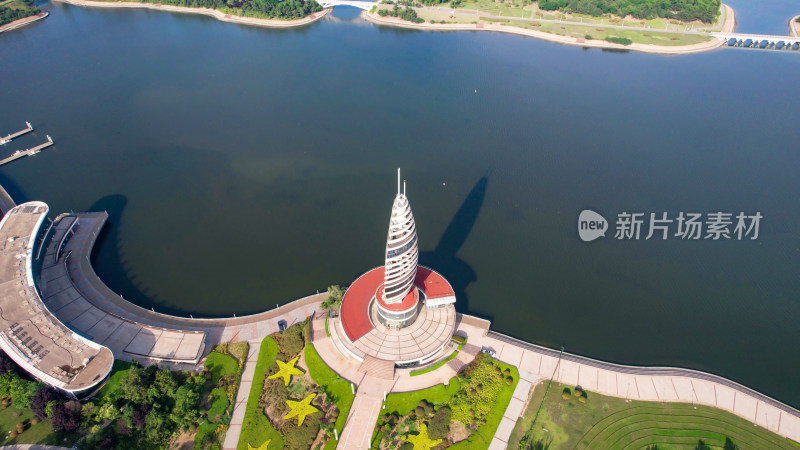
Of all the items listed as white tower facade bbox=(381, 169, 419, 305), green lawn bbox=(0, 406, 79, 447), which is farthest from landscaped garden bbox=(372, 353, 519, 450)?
green lawn bbox=(0, 406, 79, 447)

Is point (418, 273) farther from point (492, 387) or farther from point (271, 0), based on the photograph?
point (271, 0)

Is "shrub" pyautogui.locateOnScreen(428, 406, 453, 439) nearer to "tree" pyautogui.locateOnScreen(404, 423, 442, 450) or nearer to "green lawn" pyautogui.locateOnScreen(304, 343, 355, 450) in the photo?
"tree" pyautogui.locateOnScreen(404, 423, 442, 450)

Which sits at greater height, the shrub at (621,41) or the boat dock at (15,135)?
the shrub at (621,41)

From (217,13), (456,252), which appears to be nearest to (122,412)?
(456,252)

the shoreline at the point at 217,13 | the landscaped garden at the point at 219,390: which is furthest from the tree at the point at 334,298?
the shoreline at the point at 217,13

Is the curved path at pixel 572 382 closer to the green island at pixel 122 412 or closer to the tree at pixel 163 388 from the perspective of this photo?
the green island at pixel 122 412

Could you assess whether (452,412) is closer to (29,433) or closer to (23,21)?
(29,433)

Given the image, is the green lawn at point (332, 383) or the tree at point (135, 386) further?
the green lawn at point (332, 383)

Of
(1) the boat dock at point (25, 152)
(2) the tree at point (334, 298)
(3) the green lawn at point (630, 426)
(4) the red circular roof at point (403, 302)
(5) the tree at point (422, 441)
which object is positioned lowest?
(5) the tree at point (422, 441)
